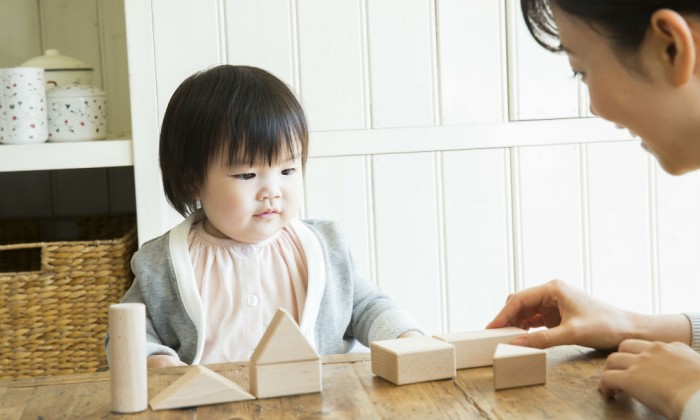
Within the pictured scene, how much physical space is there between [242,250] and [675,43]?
0.85m

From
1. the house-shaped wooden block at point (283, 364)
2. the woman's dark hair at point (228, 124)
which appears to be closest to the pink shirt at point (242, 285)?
the woman's dark hair at point (228, 124)

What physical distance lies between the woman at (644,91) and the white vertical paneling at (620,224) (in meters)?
1.15

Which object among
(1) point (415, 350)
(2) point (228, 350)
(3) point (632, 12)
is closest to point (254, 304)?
(2) point (228, 350)

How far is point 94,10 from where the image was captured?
2.41m

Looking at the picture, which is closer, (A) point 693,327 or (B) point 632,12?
(B) point 632,12

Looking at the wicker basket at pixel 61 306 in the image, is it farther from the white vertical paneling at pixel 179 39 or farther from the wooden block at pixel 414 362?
the wooden block at pixel 414 362

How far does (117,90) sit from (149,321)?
1.13 m

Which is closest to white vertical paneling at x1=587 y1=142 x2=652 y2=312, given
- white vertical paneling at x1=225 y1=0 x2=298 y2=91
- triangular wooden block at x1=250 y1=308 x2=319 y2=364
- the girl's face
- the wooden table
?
white vertical paneling at x1=225 y1=0 x2=298 y2=91

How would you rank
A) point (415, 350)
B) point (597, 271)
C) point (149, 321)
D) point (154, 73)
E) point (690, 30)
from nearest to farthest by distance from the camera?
1. point (690, 30)
2. point (415, 350)
3. point (149, 321)
4. point (154, 73)
5. point (597, 271)

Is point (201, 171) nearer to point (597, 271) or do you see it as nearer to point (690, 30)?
point (690, 30)

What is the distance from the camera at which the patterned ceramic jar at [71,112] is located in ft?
6.67

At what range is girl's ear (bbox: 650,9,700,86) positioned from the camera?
0.88 meters

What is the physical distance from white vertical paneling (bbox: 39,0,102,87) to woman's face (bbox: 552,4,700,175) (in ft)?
5.46

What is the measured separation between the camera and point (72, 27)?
7.91 ft
